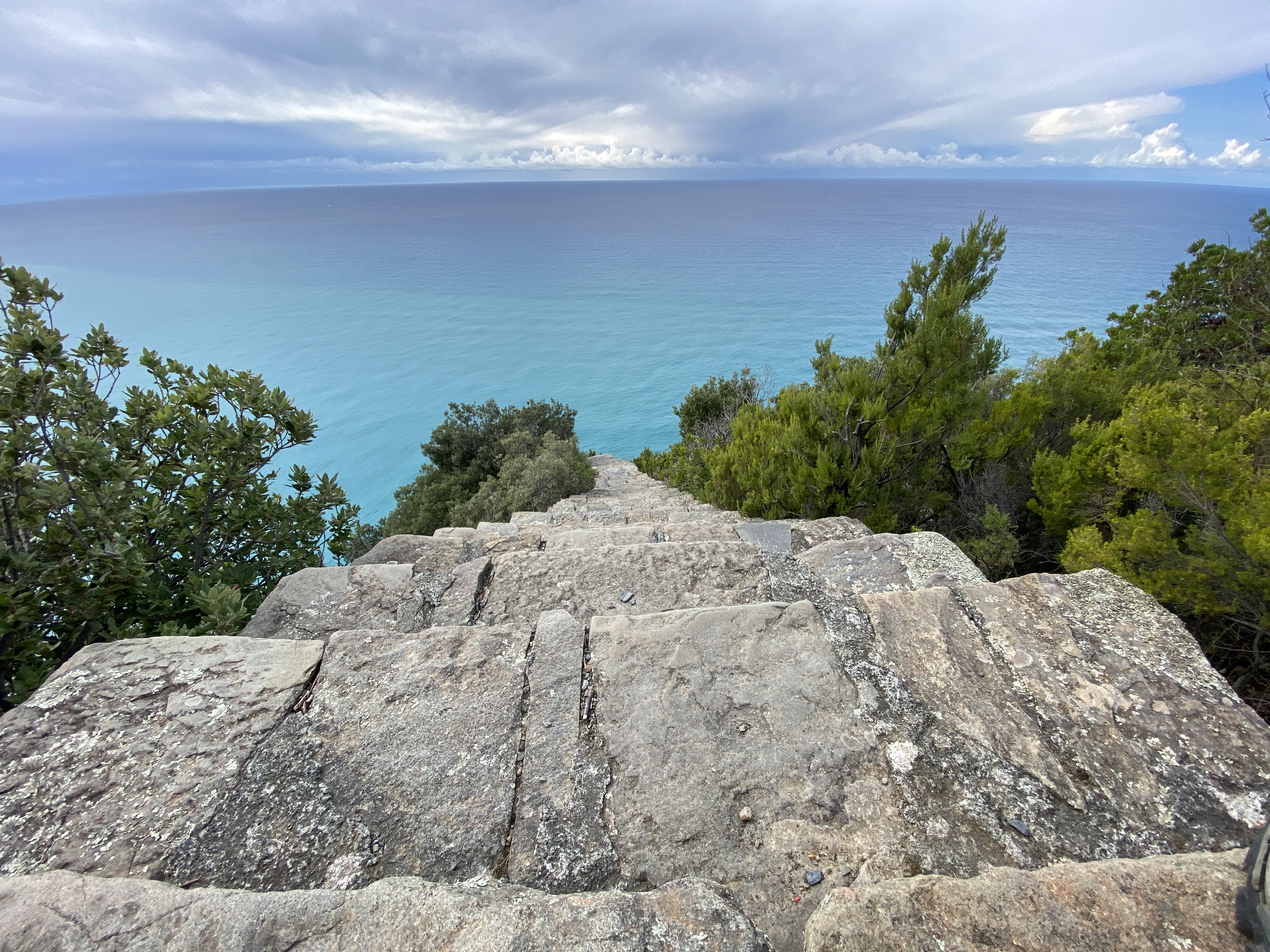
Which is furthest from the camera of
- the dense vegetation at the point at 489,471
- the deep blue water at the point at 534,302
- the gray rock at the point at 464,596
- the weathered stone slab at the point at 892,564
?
the deep blue water at the point at 534,302

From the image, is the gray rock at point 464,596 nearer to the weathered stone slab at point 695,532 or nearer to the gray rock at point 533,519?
the weathered stone slab at point 695,532

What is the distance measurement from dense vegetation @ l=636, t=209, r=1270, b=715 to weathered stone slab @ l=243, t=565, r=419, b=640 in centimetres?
430

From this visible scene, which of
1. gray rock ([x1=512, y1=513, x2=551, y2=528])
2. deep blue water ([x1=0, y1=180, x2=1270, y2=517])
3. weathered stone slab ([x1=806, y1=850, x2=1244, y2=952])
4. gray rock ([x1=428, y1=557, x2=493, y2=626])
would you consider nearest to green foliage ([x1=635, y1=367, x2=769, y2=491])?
gray rock ([x1=512, y1=513, x2=551, y2=528])

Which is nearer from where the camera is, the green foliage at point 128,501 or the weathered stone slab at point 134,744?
the weathered stone slab at point 134,744

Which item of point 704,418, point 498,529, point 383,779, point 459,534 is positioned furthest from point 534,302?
point 383,779

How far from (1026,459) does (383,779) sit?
23.6 feet

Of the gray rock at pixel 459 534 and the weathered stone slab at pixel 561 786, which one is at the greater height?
the weathered stone slab at pixel 561 786

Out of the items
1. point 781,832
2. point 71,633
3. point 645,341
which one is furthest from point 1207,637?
point 645,341

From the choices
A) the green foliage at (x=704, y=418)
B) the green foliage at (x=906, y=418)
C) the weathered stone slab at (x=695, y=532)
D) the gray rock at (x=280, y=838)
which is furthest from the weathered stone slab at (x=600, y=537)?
the green foliage at (x=704, y=418)

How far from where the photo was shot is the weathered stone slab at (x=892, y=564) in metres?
3.48

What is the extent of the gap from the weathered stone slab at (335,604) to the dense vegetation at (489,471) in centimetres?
733

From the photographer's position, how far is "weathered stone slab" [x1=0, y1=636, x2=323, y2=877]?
1.82m

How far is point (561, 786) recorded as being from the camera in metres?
2.07

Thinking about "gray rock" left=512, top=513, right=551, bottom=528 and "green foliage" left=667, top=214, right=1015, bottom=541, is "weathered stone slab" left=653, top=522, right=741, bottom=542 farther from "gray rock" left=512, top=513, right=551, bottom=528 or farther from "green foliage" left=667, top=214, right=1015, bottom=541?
"gray rock" left=512, top=513, right=551, bottom=528
